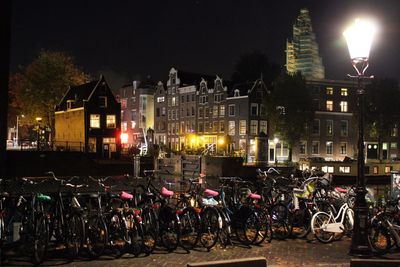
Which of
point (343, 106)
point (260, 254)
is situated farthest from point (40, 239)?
point (343, 106)

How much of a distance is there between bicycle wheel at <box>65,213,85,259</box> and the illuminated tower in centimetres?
15175

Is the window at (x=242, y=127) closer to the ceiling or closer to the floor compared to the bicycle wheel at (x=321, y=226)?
closer to the ceiling

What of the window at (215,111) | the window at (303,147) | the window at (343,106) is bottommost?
the window at (303,147)

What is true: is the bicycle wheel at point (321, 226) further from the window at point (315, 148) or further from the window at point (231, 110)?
the window at point (315, 148)

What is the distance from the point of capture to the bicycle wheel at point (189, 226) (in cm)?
981

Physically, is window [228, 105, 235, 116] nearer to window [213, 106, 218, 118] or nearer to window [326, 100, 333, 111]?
window [213, 106, 218, 118]

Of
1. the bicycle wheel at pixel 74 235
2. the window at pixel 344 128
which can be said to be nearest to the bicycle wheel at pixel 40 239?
the bicycle wheel at pixel 74 235

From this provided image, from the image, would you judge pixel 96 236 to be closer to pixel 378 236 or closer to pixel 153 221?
pixel 153 221

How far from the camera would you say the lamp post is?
914 centimetres

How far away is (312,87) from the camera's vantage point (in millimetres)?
64000

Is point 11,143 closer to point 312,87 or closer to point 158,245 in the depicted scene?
point 312,87

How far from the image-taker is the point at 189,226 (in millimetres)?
10031

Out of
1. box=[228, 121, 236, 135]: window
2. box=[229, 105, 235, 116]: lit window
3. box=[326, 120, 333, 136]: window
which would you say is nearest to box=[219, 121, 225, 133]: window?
box=[228, 121, 236, 135]: window

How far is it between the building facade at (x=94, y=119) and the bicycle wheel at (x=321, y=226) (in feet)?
157
